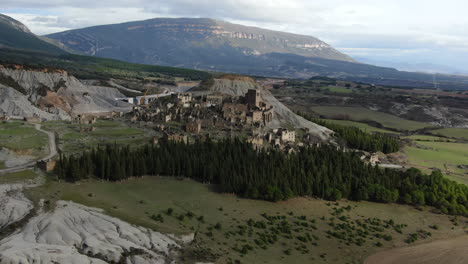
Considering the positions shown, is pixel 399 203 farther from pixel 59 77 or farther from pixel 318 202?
pixel 59 77

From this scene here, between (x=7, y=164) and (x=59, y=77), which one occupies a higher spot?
(x=59, y=77)

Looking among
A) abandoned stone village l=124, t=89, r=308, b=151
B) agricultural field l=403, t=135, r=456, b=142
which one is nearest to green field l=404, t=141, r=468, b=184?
agricultural field l=403, t=135, r=456, b=142

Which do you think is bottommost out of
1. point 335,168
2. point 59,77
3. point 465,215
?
point 465,215

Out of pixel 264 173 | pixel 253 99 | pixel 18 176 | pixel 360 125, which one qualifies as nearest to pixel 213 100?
pixel 253 99

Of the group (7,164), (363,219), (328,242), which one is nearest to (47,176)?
(7,164)

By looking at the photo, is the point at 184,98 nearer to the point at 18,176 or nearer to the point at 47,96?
the point at 47,96

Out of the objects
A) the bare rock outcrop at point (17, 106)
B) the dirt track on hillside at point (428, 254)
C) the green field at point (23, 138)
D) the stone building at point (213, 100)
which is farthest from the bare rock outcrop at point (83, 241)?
the bare rock outcrop at point (17, 106)

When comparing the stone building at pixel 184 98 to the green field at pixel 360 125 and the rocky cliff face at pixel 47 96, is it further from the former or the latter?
the green field at pixel 360 125
